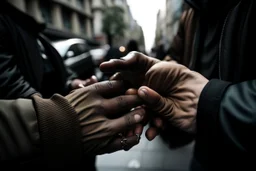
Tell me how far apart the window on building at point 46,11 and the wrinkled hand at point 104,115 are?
891 inches

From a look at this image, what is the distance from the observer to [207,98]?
96cm

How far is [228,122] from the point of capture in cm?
90

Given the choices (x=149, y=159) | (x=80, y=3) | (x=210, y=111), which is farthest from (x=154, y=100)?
(x=80, y=3)

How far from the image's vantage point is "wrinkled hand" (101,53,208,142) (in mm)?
1095

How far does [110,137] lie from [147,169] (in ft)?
7.42

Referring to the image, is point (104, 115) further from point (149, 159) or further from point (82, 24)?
point (82, 24)

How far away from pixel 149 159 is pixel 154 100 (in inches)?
99.3

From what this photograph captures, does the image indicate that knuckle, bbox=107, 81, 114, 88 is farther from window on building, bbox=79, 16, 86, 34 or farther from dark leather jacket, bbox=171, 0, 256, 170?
window on building, bbox=79, 16, 86, 34

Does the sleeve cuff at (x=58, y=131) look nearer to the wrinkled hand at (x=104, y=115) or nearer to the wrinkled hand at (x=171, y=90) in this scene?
the wrinkled hand at (x=104, y=115)

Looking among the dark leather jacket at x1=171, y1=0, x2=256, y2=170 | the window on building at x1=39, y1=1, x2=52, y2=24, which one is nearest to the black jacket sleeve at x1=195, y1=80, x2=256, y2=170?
the dark leather jacket at x1=171, y1=0, x2=256, y2=170

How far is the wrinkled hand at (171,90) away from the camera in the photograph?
3.59 feet

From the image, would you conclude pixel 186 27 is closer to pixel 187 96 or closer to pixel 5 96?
pixel 187 96

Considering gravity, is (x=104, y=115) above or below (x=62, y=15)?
above

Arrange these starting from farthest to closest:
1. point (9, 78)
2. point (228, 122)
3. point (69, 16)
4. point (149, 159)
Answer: point (69, 16)
point (149, 159)
point (9, 78)
point (228, 122)
